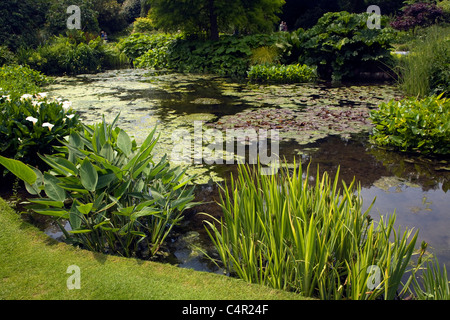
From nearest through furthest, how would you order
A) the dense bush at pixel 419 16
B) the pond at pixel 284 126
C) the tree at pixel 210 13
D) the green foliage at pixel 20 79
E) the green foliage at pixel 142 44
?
the pond at pixel 284 126, the green foliage at pixel 20 79, the tree at pixel 210 13, the green foliage at pixel 142 44, the dense bush at pixel 419 16

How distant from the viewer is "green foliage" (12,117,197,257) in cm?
255

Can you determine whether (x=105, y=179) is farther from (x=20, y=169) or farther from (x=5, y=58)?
(x=5, y=58)

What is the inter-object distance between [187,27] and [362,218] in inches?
504

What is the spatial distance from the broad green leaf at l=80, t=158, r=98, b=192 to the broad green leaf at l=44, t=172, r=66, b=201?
247 millimetres

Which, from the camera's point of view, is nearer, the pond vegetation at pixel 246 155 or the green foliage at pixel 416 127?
the pond vegetation at pixel 246 155

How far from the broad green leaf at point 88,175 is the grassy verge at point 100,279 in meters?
0.51

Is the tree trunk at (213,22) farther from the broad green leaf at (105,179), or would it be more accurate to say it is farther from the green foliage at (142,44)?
the broad green leaf at (105,179)

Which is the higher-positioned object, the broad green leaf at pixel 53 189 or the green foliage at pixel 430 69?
the green foliage at pixel 430 69

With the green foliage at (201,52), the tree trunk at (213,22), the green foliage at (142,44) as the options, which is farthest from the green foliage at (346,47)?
the green foliage at (142,44)

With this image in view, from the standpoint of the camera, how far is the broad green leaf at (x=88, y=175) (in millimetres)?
2479

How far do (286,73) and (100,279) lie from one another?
8520 millimetres

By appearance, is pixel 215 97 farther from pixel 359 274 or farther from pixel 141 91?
pixel 359 274

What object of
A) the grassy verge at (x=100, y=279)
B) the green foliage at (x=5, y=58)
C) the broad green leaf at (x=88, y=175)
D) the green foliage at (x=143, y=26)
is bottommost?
the grassy verge at (x=100, y=279)

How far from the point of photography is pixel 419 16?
1698 centimetres
